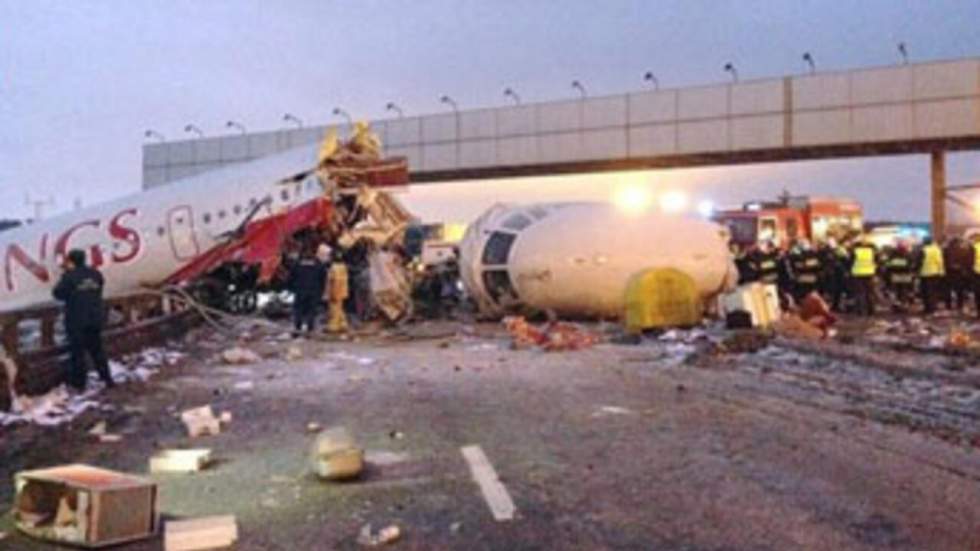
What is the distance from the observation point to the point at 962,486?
25.1 ft

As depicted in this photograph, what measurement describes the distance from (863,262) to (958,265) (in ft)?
8.69

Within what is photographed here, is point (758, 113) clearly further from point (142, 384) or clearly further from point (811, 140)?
point (142, 384)

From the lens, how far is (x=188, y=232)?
26094mm

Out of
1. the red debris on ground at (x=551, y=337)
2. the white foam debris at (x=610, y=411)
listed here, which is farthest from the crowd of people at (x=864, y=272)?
the white foam debris at (x=610, y=411)

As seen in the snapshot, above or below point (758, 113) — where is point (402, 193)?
below

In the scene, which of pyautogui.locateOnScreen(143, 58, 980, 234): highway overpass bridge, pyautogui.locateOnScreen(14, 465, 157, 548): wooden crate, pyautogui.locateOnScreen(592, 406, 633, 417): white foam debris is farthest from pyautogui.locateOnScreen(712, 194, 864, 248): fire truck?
pyautogui.locateOnScreen(14, 465, 157, 548): wooden crate

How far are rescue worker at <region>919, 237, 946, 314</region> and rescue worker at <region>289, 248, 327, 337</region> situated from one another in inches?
503

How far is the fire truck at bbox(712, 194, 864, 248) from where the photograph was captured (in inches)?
1420

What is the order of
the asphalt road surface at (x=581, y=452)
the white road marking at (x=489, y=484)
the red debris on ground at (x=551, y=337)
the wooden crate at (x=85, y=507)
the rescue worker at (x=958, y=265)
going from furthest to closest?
1. the rescue worker at (x=958, y=265)
2. the red debris on ground at (x=551, y=337)
3. the white road marking at (x=489, y=484)
4. the asphalt road surface at (x=581, y=452)
5. the wooden crate at (x=85, y=507)

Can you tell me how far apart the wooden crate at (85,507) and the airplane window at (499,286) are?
58.0 ft

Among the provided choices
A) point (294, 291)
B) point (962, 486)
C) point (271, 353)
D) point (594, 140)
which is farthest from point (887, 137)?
point (962, 486)

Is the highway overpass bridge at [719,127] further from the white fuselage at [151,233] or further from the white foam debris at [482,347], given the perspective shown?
the white foam debris at [482,347]

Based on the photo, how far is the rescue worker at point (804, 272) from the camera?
25594 mm

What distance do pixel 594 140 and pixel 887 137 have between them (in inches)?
409
